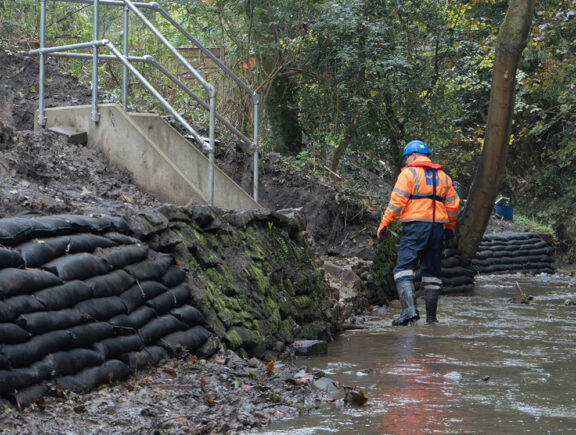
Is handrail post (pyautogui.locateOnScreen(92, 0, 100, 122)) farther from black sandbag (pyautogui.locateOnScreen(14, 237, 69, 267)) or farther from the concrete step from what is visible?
black sandbag (pyautogui.locateOnScreen(14, 237, 69, 267))

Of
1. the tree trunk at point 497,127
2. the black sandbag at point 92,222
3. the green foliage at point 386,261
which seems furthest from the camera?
the tree trunk at point 497,127

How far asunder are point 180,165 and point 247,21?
14.1 ft

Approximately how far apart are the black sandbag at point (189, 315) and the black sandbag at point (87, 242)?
24.0 inches

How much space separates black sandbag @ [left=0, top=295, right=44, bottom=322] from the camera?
3359 mm

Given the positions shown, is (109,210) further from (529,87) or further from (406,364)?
(529,87)

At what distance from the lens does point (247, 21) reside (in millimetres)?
11227

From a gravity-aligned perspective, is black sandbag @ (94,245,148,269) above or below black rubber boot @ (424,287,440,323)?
above

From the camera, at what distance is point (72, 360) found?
12.0ft

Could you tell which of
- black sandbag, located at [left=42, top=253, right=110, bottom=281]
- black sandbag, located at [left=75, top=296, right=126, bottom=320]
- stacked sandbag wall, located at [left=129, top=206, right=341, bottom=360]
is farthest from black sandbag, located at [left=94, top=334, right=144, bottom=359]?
stacked sandbag wall, located at [left=129, top=206, right=341, bottom=360]

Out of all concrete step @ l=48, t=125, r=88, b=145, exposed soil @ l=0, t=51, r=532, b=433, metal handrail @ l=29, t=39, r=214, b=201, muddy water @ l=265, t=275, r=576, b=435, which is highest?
metal handrail @ l=29, t=39, r=214, b=201

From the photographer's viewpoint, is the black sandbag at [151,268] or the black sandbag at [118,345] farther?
the black sandbag at [151,268]

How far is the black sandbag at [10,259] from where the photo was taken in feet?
11.5

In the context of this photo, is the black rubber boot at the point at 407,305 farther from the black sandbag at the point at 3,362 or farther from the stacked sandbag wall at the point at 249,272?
the black sandbag at the point at 3,362

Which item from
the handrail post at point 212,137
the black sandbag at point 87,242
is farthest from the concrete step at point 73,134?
the black sandbag at point 87,242
